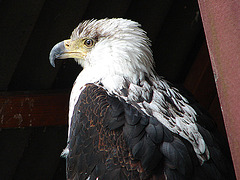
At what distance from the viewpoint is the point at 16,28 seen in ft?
9.36

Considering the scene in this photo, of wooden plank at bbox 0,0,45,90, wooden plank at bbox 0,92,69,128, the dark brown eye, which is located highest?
the dark brown eye

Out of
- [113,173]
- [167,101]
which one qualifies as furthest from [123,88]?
[113,173]

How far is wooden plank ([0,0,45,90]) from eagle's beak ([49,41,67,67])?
321 millimetres

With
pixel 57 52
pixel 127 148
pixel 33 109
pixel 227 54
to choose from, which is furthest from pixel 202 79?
pixel 227 54

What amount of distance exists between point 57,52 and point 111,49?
1.42 ft

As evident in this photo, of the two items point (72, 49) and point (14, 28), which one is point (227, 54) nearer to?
point (72, 49)

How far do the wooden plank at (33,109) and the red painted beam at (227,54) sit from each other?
1972mm

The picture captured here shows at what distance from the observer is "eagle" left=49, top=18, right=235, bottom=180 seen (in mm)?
1932

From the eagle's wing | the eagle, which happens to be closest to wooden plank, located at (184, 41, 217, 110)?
the eagle

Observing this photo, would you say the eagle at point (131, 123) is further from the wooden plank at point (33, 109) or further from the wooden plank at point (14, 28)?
the wooden plank at point (33, 109)

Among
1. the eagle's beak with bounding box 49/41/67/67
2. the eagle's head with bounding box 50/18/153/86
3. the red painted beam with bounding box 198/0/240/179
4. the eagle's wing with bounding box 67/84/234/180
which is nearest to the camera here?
the red painted beam with bounding box 198/0/240/179

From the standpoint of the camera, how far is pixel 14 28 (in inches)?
112

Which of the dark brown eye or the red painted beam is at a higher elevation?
the red painted beam

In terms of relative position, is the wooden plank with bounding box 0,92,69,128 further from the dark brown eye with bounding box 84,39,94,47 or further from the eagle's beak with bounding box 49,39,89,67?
the dark brown eye with bounding box 84,39,94,47
